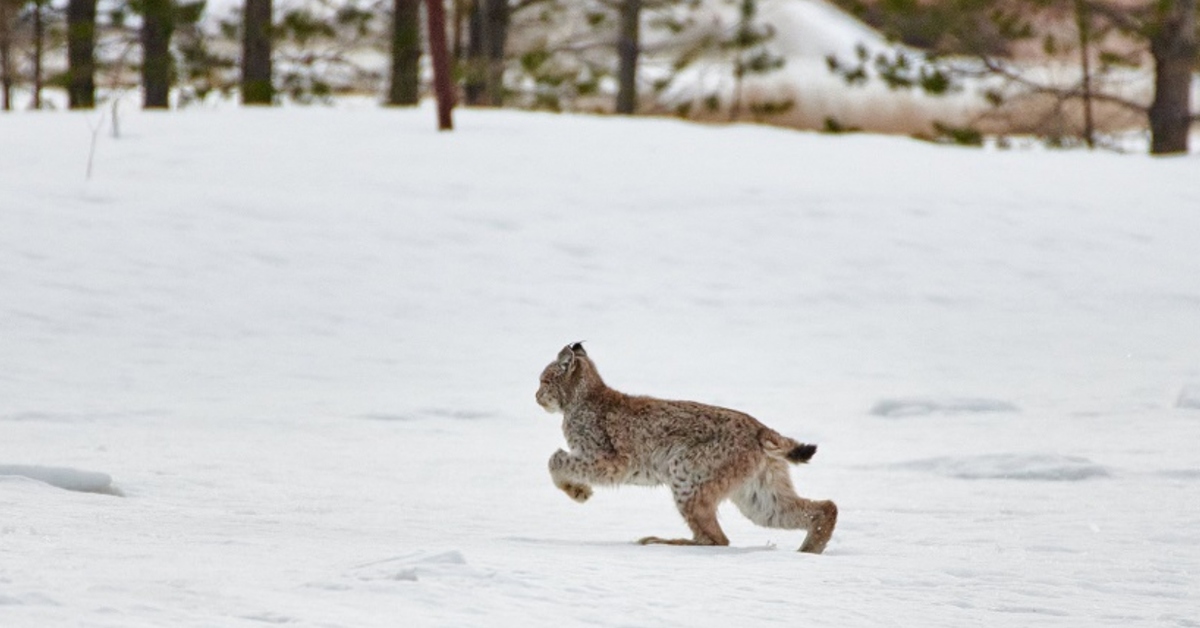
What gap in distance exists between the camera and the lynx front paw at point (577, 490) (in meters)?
7.57

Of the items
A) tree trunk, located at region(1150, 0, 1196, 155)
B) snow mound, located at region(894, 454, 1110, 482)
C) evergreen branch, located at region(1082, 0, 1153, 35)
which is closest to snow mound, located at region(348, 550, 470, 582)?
snow mound, located at region(894, 454, 1110, 482)

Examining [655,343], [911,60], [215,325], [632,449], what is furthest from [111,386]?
[911,60]

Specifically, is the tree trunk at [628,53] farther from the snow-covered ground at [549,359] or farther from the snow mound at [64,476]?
the snow mound at [64,476]

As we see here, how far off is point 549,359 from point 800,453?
24.8 feet

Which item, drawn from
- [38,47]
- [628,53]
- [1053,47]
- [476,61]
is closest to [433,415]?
[476,61]

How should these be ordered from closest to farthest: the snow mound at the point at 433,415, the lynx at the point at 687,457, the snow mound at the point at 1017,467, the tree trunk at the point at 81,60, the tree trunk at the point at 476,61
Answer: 1. the lynx at the point at 687,457
2. the snow mound at the point at 1017,467
3. the snow mound at the point at 433,415
4. the tree trunk at the point at 81,60
5. the tree trunk at the point at 476,61

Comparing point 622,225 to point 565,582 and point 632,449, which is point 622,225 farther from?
point 565,582

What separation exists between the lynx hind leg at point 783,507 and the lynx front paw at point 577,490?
0.69 metres

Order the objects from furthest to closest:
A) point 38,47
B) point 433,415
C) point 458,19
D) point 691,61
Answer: point 458,19 < point 691,61 < point 38,47 < point 433,415

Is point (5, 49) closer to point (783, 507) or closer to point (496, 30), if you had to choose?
point (496, 30)

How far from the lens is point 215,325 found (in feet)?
47.8

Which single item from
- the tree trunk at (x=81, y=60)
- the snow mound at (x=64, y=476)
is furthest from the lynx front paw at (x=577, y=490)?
the tree trunk at (x=81, y=60)

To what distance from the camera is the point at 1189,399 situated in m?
12.3

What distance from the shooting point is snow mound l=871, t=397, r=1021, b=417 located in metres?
12.5
